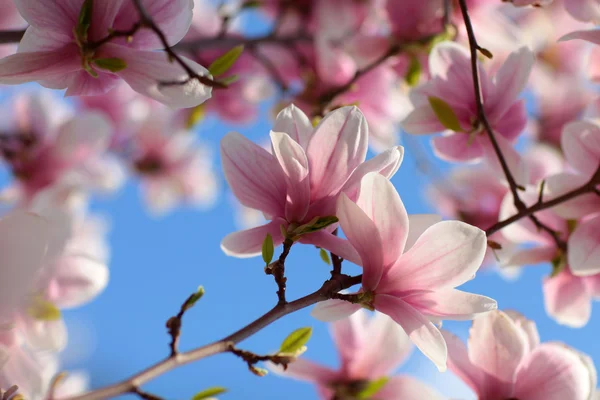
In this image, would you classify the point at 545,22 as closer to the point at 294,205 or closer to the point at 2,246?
the point at 294,205

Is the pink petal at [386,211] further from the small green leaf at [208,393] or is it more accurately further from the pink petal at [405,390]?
the pink petal at [405,390]

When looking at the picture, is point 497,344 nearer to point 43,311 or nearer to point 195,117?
point 43,311

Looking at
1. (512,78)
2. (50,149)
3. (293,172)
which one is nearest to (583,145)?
(512,78)

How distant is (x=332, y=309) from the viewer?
17.3 inches

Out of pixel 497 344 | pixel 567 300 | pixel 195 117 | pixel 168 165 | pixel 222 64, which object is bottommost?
pixel 567 300

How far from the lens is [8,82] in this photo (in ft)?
1.53

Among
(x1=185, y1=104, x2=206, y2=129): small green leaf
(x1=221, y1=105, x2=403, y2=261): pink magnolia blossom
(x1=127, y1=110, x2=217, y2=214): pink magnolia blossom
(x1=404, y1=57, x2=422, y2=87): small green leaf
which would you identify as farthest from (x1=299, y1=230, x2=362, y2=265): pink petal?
(x1=127, y1=110, x2=217, y2=214): pink magnolia blossom

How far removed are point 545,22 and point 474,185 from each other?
23.1 inches

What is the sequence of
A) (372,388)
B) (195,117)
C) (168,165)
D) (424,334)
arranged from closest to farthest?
(424,334) < (372,388) < (195,117) < (168,165)

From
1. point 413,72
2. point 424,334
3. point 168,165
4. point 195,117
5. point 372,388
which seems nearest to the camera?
point 424,334

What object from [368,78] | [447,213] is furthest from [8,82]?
[447,213]

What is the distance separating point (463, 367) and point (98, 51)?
0.43m

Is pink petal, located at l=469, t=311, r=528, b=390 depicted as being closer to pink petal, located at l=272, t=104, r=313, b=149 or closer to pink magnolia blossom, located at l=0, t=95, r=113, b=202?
pink petal, located at l=272, t=104, r=313, b=149

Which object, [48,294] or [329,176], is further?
[48,294]
